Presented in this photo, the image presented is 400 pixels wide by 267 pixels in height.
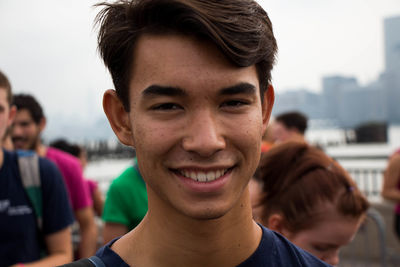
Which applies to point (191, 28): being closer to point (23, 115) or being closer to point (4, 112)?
point (4, 112)

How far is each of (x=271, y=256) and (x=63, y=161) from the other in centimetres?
303

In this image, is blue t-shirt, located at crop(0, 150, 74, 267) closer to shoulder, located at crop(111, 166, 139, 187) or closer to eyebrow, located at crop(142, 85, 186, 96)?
shoulder, located at crop(111, 166, 139, 187)

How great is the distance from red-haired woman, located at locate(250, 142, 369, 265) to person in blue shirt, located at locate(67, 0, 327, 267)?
0.83 meters

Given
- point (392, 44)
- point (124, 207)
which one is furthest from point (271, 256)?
point (392, 44)

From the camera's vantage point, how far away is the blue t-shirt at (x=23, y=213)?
8.57ft

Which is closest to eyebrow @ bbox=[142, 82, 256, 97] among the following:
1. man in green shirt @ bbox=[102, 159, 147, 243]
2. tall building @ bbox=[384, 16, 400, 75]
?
man in green shirt @ bbox=[102, 159, 147, 243]

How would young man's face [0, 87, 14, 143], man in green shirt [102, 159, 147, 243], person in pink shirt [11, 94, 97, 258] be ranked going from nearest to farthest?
young man's face [0, 87, 14, 143]
man in green shirt [102, 159, 147, 243]
person in pink shirt [11, 94, 97, 258]

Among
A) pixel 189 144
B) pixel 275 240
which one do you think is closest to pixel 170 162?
pixel 189 144

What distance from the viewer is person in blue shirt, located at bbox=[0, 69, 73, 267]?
2617 millimetres

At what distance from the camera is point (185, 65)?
4.24 ft

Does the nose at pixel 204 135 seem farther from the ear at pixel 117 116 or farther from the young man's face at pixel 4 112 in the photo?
the young man's face at pixel 4 112

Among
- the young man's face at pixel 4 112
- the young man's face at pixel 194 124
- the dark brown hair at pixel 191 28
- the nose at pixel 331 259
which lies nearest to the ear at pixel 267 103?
the dark brown hair at pixel 191 28

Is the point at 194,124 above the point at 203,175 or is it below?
above

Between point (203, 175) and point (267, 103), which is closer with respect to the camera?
point (203, 175)
